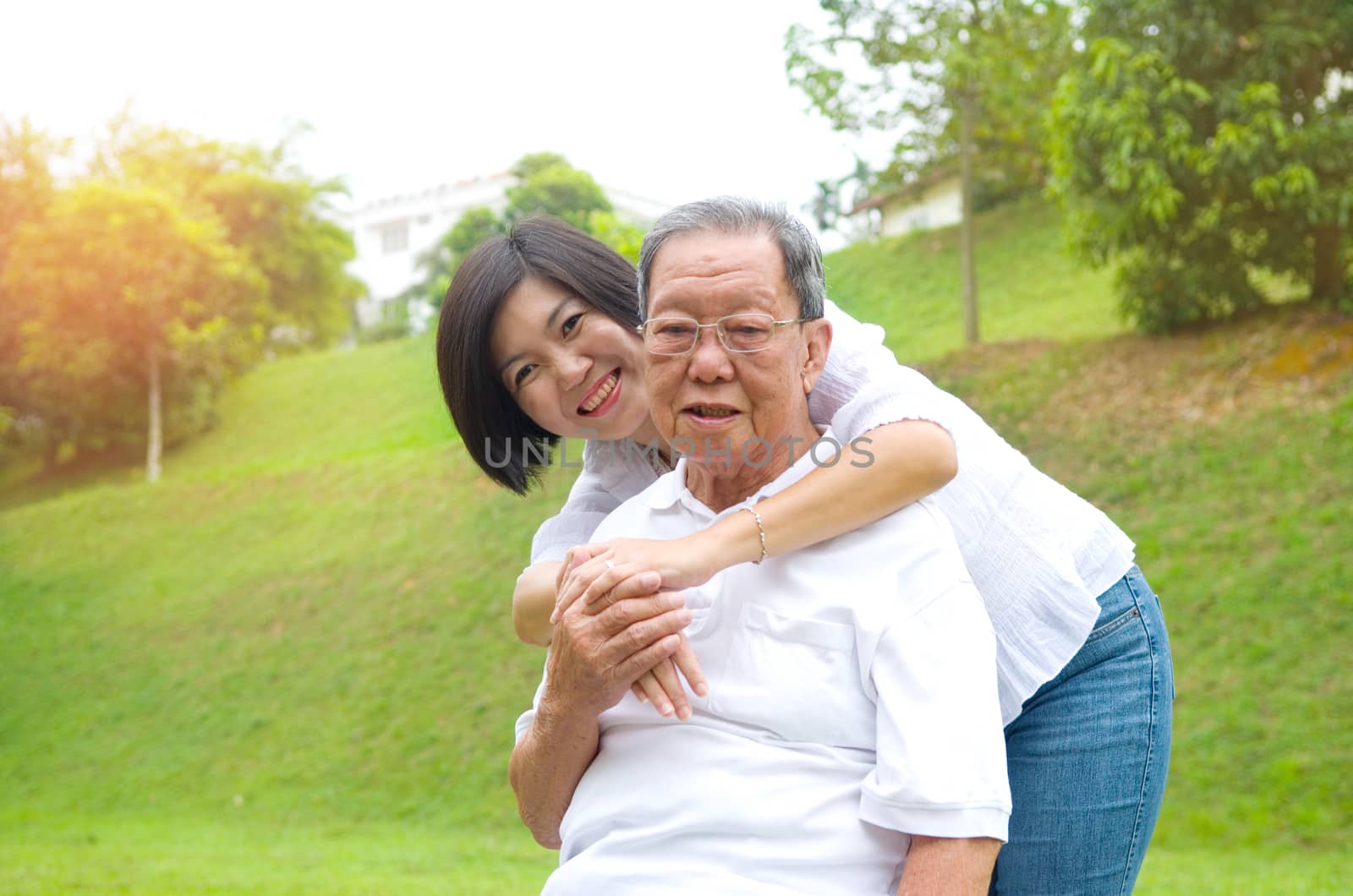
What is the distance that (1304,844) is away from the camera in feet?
21.2

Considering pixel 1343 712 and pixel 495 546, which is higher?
pixel 1343 712

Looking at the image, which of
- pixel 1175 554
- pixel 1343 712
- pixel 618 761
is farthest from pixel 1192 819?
pixel 618 761

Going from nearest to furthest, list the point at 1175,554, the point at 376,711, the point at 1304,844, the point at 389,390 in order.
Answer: the point at 1304,844
the point at 1175,554
the point at 376,711
the point at 389,390

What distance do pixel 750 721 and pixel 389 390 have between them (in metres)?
22.3

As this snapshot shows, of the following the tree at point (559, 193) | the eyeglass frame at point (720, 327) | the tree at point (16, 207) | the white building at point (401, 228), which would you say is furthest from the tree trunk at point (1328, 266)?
the white building at point (401, 228)

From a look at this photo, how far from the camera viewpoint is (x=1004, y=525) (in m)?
1.81

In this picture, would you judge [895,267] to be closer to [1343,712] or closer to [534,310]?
[1343,712]

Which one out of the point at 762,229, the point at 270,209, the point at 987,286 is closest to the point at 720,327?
the point at 762,229

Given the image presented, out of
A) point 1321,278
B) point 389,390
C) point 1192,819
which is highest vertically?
point 1321,278

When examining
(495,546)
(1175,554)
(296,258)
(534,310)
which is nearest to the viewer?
(534,310)

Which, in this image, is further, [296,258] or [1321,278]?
[296,258]

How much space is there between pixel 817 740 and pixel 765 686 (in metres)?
0.10

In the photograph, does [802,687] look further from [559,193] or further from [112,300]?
[559,193]

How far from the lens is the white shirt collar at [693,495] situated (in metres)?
1.82
